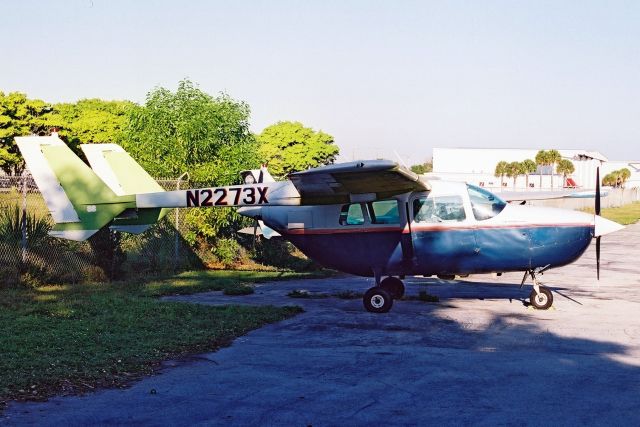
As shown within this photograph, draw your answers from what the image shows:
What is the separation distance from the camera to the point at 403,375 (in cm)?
819

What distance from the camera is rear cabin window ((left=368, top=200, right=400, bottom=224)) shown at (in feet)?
43.2

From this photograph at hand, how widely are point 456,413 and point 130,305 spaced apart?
7.61 metres

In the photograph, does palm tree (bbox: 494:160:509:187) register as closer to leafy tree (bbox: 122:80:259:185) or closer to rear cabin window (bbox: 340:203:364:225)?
leafy tree (bbox: 122:80:259:185)

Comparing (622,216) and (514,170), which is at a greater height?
(514,170)

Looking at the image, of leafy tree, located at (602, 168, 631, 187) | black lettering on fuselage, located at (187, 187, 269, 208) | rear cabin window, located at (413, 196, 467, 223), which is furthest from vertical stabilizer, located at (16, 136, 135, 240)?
leafy tree, located at (602, 168, 631, 187)

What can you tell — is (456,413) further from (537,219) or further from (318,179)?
(537,219)

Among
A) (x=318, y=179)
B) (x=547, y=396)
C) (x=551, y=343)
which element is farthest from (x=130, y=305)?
(x=547, y=396)

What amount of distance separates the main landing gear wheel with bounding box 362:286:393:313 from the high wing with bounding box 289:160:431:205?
1.68 meters

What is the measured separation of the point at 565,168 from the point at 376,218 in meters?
105

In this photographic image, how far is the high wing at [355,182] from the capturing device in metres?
11.2

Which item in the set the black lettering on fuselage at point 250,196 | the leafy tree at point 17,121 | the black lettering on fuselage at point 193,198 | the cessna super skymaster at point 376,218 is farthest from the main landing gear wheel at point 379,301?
the leafy tree at point 17,121

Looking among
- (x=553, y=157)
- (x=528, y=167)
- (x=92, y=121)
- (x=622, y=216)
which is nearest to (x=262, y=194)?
(x=622, y=216)

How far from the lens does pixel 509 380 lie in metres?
7.92

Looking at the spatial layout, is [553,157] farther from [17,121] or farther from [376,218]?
[376,218]
